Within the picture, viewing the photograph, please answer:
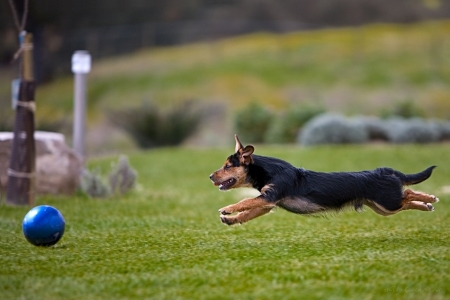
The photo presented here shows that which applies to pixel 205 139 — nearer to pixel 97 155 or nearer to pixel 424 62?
pixel 97 155

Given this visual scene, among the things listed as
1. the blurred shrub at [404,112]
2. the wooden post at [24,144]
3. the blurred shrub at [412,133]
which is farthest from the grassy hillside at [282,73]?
the wooden post at [24,144]

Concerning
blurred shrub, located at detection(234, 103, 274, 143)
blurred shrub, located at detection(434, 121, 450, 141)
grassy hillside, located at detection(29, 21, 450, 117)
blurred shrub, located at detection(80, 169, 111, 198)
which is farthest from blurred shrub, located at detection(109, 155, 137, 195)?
grassy hillside, located at detection(29, 21, 450, 117)

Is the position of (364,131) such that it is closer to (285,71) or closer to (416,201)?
(416,201)

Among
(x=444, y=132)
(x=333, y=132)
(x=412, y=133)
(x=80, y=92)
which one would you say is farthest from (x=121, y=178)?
(x=444, y=132)

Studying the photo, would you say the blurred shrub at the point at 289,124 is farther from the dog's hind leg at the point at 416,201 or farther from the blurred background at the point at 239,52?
the dog's hind leg at the point at 416,201

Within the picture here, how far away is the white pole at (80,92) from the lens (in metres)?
12.9

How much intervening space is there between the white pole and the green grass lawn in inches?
71.3

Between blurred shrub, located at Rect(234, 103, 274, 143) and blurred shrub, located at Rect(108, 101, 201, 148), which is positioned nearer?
blurred shrub, located at Rect(108, 101, 201, 148)

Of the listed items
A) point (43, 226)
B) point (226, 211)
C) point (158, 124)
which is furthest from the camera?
point (158, 124)

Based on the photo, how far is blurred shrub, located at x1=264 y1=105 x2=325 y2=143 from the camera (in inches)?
879

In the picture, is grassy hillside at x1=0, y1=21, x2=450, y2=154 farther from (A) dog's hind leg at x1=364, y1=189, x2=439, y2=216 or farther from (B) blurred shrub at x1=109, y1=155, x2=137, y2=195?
(A) dog's hind leg at x1=364, y1=189, x2=439, y2=216

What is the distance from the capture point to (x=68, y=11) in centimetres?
3403

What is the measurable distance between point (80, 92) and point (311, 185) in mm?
6937

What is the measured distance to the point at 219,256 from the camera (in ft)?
21.9
